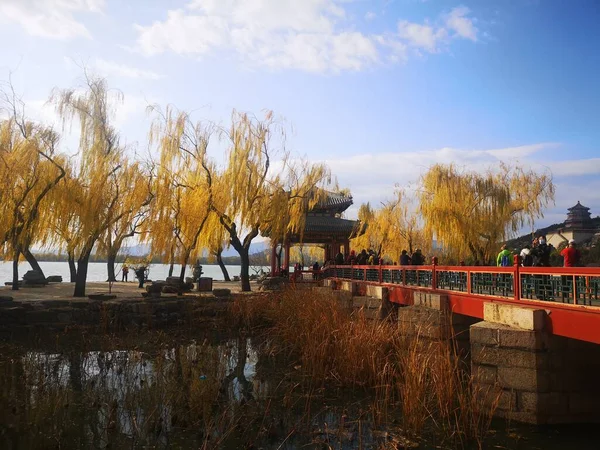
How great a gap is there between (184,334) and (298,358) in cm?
433

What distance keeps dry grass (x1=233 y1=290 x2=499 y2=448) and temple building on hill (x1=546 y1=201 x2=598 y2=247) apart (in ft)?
105

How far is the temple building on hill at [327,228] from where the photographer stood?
2291 centimetres

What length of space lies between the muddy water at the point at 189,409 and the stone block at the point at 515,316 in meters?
1.27

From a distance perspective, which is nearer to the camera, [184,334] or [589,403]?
[589,403]

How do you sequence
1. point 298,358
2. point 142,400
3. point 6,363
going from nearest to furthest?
point 142,400 → point 6,363 → point 298,358

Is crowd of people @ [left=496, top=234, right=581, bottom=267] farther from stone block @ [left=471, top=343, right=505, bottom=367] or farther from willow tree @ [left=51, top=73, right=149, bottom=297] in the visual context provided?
willow tree @ [left=51, top=73, right=149, bottom=297]

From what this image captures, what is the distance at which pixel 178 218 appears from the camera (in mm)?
16734

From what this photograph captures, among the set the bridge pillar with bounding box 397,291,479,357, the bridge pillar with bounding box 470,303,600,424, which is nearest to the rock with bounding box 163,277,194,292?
the bridge pillar with bounding box 397,291,479,357

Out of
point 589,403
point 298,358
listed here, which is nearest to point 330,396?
point 298,358

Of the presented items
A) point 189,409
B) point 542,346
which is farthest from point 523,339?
point 189,409

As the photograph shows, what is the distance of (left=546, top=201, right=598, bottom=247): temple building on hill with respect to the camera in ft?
118

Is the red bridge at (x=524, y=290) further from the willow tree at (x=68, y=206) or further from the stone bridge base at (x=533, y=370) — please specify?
the willow tree at (x=68, y=206)

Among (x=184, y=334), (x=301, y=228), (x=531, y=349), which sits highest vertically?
(x=301, y=228)

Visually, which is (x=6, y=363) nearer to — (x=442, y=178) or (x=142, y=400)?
(x=142, y=400)
